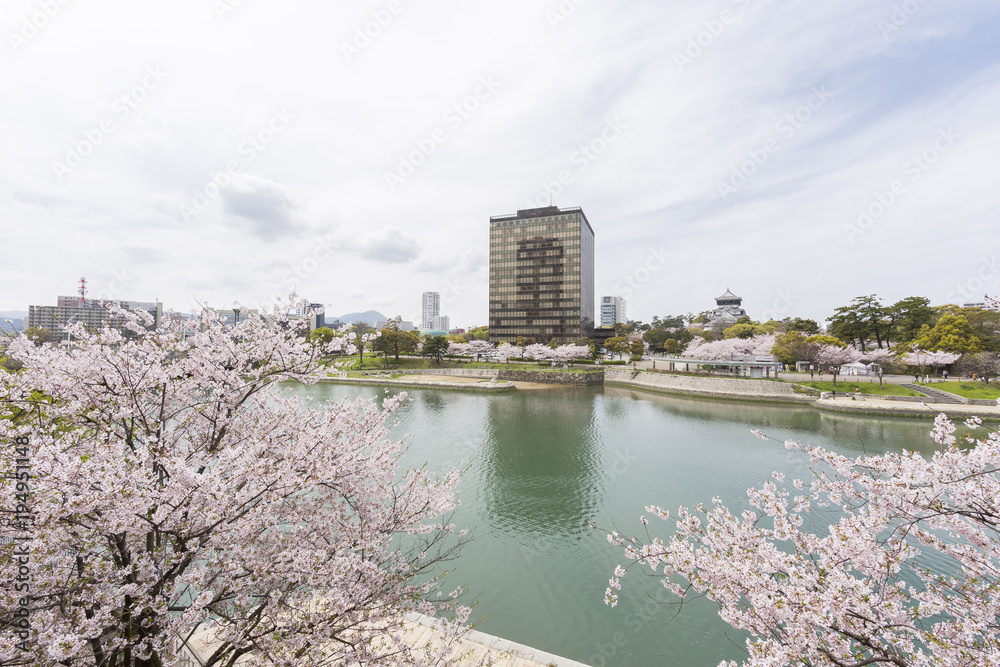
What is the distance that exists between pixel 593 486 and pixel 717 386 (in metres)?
28.8

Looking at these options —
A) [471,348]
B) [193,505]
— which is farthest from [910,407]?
[471,348]

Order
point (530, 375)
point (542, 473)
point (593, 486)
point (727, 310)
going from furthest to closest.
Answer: point (727, 310), point (530, 375), point (542, 473), point (593, 486)

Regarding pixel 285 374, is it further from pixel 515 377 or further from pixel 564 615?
pixel 515 377

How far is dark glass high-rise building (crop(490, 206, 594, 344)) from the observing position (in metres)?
71.1

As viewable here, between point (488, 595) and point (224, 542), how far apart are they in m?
6.63

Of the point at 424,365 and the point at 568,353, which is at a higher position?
the point at 568,353

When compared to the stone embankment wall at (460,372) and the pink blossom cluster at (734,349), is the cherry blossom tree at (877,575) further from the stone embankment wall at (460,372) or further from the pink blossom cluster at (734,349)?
the pink blossom cluster at (734,349)

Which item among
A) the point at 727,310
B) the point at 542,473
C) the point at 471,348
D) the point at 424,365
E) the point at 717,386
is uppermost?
the point at 727,310

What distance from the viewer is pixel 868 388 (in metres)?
31.4

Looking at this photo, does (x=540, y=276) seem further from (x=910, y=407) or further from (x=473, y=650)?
(x=473, y=650)

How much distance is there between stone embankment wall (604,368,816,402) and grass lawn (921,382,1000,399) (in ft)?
29.9

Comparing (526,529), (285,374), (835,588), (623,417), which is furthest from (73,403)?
(623,417)

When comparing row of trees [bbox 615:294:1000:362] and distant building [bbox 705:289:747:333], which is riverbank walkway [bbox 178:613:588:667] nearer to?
row of trees [bbox 615:294:1000:362]

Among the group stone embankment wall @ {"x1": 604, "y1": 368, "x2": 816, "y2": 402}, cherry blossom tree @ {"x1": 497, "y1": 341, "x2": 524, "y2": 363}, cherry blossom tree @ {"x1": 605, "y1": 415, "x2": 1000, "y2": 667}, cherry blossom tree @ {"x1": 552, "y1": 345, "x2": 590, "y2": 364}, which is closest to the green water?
stone embankment wall @ {"x1": 604, "y1": 368, "x2": 816, "y2": 402}
